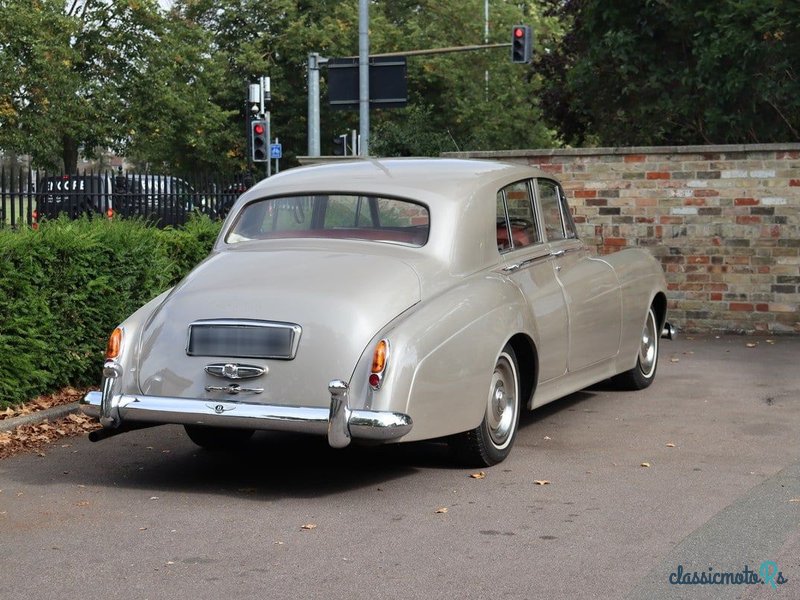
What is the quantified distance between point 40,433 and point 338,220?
2.41 meters

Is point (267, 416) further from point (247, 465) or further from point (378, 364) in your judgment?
point (247, 465)

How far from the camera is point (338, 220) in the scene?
7984mm

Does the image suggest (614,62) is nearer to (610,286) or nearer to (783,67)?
(783,67)

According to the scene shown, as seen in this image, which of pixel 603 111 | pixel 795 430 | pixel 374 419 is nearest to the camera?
pixel 374 419

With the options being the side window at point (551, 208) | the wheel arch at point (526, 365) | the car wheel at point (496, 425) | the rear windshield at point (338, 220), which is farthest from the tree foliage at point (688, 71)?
the car wheel at point (496, 425)

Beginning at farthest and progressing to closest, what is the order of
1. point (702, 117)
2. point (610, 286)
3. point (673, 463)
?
point (702, 117) → point (610, 286) → point (673, 463)

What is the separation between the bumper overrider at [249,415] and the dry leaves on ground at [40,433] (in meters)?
1.18

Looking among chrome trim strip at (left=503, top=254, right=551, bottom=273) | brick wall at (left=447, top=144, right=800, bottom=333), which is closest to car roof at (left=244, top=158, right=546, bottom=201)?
chrome trim strip at (left=503, top=254, right=551, bottom=273)

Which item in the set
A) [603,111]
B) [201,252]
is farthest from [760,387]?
[603,111]

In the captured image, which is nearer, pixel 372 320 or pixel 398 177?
pixel 372 320

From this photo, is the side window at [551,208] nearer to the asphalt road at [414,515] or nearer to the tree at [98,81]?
the asphalt road at [414,515]

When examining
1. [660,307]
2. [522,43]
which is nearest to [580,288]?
[660,307]

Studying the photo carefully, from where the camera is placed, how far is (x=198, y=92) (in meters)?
49.6

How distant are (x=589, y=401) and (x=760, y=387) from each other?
156 cm
